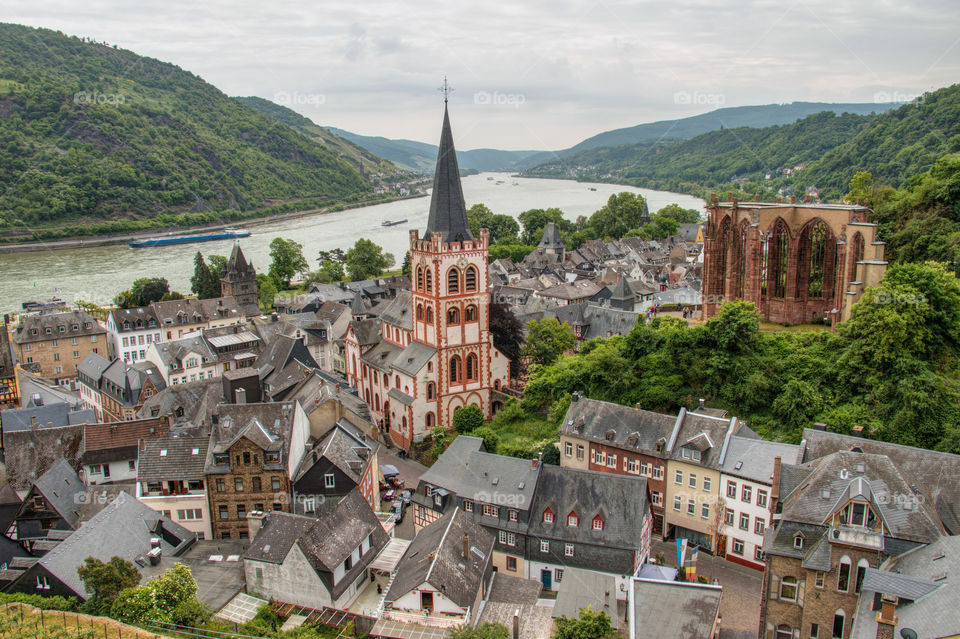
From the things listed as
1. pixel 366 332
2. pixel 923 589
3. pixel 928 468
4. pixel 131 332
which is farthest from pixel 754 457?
pixel 131 332

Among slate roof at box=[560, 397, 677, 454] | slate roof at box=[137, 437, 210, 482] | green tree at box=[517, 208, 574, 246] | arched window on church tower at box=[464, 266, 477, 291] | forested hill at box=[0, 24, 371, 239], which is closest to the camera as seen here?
slate roof at box=[560, 397, 677, 454]

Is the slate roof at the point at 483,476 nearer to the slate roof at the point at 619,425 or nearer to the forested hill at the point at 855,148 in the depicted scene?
the slate roof at the point at 619,425

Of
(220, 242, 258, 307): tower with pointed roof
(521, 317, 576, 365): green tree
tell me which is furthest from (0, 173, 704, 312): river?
(521, 317, 576, 365): green tree

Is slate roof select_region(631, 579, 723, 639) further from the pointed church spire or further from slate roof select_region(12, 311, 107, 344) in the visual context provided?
slate roof select_region(12, 311, 107, 344)

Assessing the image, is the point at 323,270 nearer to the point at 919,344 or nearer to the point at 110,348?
the point at 110,348

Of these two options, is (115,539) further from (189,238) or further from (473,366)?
A: (189,238)

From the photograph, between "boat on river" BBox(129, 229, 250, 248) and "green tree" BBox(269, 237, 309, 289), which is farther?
"boat on river" BBox(129, 229, 250, 248)
